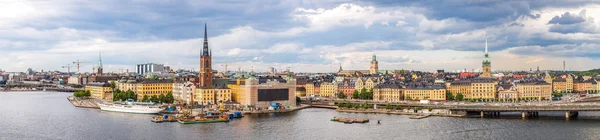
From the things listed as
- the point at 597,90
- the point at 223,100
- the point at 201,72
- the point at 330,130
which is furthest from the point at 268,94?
the point at 597,90

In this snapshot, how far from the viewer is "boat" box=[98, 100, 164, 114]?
74.8 meters

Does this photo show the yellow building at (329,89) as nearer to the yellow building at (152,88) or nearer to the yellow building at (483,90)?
the yellow building at (483,90)

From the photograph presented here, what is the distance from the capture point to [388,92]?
94.7m

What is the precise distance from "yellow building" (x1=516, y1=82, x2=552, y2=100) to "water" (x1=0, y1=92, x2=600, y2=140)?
28.9 m

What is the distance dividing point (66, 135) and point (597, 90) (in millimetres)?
99430

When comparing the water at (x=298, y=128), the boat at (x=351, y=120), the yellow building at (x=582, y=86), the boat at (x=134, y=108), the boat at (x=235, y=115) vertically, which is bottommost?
the water at (x=298, y=128)

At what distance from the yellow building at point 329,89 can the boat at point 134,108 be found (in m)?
37.4

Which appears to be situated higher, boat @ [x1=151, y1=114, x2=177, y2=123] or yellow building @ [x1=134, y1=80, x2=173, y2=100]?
yellow building @ [x1=134, y1=80, x2=173, y2=100]

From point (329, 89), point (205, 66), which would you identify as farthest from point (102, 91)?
point (329, 89)

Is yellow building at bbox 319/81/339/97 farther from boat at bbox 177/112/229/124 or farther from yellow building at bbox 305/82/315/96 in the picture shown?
boat at bbox 177/112/229/124

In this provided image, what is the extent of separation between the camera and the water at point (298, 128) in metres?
51.6

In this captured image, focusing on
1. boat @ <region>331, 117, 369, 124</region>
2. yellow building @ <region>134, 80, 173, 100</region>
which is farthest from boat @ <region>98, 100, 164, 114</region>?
boat @ <region>331, 117, 369, 124</region>

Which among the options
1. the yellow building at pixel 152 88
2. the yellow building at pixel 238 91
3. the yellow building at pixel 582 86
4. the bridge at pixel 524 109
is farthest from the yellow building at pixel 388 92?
the yellow building at pixel 582 86

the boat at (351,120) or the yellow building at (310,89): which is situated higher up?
the yellow building at (310,89)
